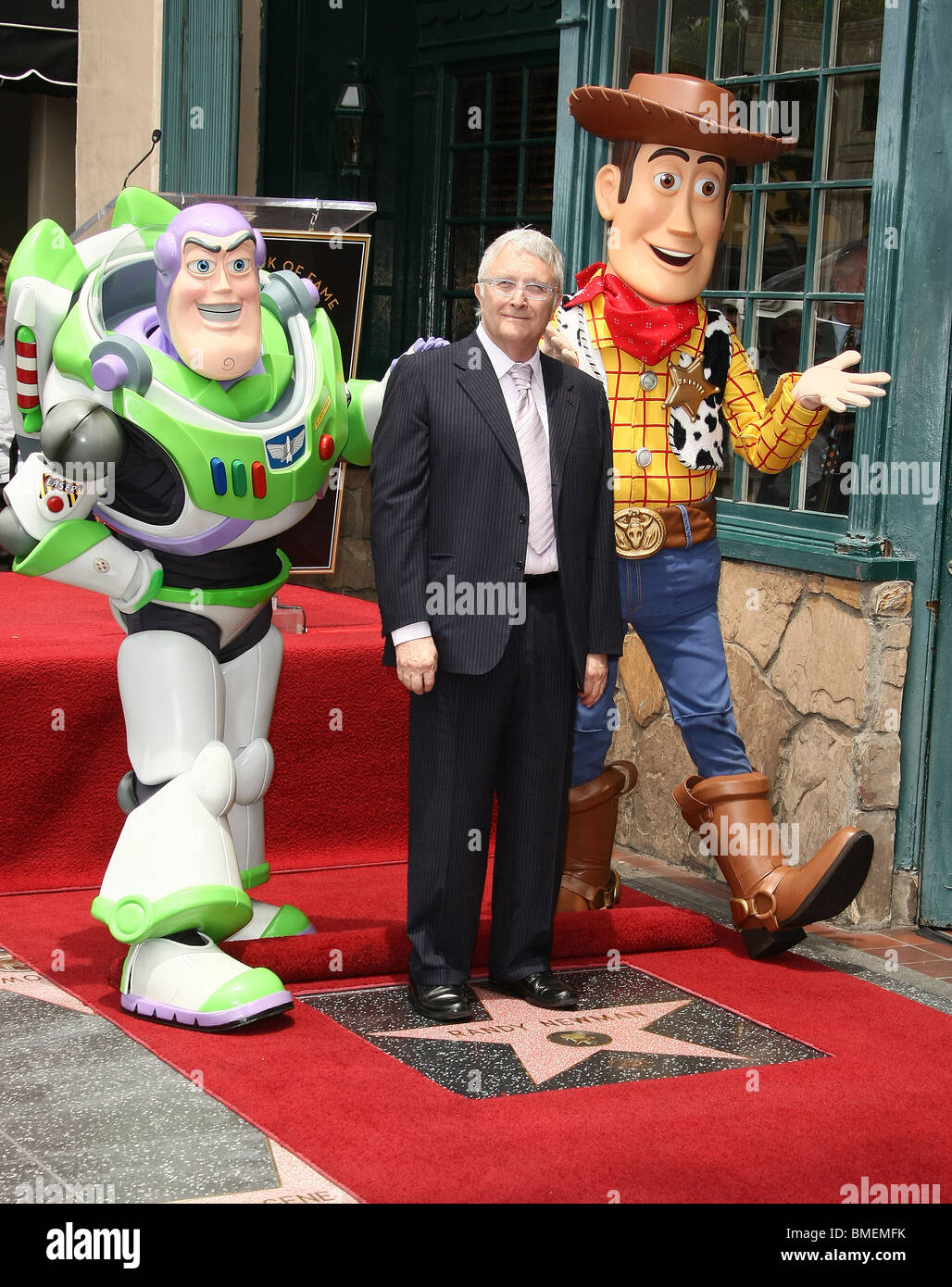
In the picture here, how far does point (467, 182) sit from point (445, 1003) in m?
5.21

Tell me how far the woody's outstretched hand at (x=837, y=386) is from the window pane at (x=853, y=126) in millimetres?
1029

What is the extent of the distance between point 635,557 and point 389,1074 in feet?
5.11

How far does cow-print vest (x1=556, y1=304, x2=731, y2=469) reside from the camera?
14.4 ft

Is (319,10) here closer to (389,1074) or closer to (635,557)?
(635,557)

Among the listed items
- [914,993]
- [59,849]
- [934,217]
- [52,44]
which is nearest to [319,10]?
[52,44]

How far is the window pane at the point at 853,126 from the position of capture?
4891 millimetres

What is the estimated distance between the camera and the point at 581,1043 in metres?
3.73

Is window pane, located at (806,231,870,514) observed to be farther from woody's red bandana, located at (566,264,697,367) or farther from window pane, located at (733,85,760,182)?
woody's red bandana, located at (566,264,697,367)

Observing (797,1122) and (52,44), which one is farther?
(52,44)

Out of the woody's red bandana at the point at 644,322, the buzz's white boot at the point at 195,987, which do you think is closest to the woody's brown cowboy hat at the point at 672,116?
the woody's red bandana at the point at 644,322

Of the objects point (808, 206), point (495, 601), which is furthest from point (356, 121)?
point (495, 601)

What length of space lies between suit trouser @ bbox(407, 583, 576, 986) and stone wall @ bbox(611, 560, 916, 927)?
4.00ft

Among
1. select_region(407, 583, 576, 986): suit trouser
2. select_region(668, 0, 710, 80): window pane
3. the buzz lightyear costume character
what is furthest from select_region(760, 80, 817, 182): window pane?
select_region(407, 583, 576, 986): suit trouser

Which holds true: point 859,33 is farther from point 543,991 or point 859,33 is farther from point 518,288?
point 543,991
